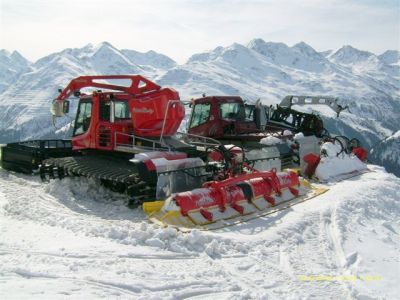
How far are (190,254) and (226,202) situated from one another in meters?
2.58

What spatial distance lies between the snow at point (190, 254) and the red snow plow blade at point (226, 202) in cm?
44

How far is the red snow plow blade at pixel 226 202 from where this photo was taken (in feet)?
28.1

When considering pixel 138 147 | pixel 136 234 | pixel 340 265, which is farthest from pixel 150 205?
pixel 340 265

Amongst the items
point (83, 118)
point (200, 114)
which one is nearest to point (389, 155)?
point (200, 114)

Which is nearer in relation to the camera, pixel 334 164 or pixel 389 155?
pixel 334 164

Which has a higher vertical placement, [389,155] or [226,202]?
[226,202]

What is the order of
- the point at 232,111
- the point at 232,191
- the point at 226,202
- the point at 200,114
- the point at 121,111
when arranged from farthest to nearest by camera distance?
1. the point at 232,111
2. the point at 200,114
3. the point at 121,111
4. the point at 232,191
5. the point at 226,202

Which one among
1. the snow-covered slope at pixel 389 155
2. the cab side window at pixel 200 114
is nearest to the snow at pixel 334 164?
the cab side window at pixel 200 114

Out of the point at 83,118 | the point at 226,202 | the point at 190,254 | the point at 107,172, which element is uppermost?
the point at 83,118

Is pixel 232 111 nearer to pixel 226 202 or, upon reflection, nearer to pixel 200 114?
pixel 200 114

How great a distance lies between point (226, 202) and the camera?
9258 millimetres

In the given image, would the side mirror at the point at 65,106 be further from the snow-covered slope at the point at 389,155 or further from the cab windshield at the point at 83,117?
the snow-covered slope at the point at 389,155

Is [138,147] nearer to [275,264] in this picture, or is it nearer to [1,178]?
[1,178]

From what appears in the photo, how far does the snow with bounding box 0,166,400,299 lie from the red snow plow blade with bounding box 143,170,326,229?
44 cm
